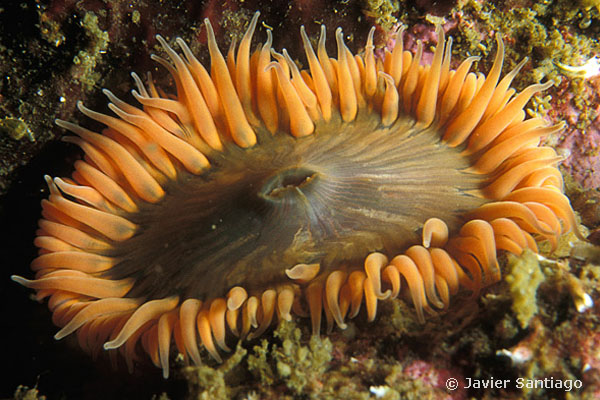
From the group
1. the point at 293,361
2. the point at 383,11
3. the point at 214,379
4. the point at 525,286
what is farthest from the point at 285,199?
the point at 383,11

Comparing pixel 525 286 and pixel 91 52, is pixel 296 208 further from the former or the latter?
pixel 91 52

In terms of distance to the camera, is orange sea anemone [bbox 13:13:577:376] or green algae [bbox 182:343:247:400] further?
orange sea anemone [bbox 13:13:577:376]

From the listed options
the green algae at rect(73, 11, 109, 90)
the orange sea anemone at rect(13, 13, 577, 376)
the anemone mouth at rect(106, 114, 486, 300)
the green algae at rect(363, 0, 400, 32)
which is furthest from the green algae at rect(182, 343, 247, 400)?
the green algae at rect(363, 0, 400, 32)

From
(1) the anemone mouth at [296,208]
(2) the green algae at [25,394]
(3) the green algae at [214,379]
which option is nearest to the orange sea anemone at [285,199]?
(1) the anemone mouth at [296,208]

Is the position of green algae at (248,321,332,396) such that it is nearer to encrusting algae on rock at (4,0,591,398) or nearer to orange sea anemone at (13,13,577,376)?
encrusting algae on rock at (4,0,591,398)

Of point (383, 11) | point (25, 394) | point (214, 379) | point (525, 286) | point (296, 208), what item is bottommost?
point (25, 394)

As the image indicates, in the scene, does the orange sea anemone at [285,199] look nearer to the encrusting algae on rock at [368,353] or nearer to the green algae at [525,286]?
the encrusting algae on rock at [368,353]
